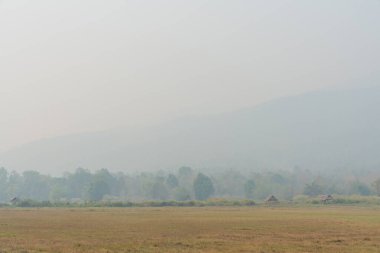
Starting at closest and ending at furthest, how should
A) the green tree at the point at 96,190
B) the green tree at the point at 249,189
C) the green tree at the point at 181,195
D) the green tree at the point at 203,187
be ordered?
the green tree at the point at 181,195, the green tree at the point at 203,187, the green tree at the point at 96,190, the green tree at the point at 249,189

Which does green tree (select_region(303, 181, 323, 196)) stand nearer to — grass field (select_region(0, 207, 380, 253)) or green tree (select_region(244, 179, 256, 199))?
green tree (select_region(244, 179, 256, 199))

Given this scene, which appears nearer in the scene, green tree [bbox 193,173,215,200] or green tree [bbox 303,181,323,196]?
green tree [bbox 303,181,323,196]

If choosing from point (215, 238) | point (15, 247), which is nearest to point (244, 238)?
point (215, 238)

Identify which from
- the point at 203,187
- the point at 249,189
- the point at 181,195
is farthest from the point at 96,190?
the point at 249,189

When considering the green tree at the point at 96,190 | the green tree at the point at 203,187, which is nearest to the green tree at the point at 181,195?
the green tree at the point at 203,187

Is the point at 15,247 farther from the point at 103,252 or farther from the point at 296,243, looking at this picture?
the point at 296,243

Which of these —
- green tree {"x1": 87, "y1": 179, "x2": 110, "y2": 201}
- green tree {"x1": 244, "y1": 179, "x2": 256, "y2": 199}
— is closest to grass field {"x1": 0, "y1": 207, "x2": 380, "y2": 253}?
green tree {"x1": 87, "y1": 179, "x2": 110, "y2": 201}

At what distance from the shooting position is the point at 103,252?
31969 mm

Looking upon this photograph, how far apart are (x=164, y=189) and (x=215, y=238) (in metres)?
161

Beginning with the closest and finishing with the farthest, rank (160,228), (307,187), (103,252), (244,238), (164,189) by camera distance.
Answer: (103,252) < (244,238) < (160,228) < (307,187) < (164,189)

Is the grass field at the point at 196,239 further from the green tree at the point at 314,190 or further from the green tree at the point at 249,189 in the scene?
the green tree at the point at 249,189

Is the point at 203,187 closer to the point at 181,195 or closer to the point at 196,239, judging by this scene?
the point at 181,195

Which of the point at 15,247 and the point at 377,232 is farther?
the point at 377,232

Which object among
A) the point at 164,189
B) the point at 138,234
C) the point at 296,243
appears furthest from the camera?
the point at 164,189
